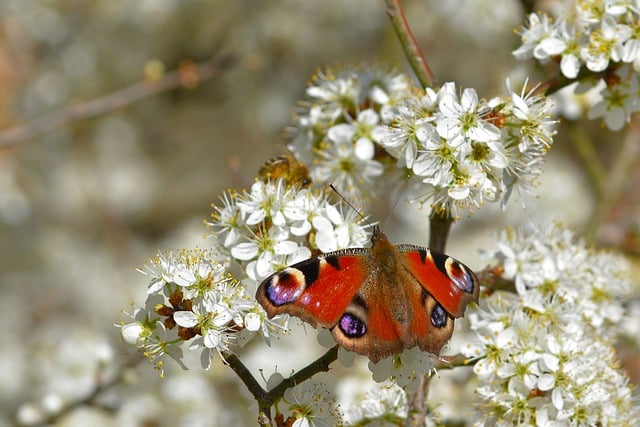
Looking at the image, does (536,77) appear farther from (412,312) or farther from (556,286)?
(412,312)

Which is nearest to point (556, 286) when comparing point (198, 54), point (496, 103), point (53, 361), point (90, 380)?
point (496, 103)

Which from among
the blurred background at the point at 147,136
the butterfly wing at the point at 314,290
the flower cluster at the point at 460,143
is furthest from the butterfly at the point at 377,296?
the blurred background at the point at 147,136

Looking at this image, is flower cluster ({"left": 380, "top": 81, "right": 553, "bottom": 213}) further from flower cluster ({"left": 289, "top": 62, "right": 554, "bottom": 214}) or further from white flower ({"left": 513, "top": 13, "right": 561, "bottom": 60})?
white flower ({"left": 513, "top": 13, "right": 561, "bottom": 60})

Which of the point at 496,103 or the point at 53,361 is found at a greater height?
the point at 53,361

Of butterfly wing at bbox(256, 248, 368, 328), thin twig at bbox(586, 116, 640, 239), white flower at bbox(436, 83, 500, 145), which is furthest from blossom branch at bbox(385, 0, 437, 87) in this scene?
thin twig at bbox(586, 116, 640, 239)

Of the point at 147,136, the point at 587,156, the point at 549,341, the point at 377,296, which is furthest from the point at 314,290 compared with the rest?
the point at 147,136

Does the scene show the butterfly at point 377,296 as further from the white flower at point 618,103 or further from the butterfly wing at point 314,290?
the white flower at point 618,103
